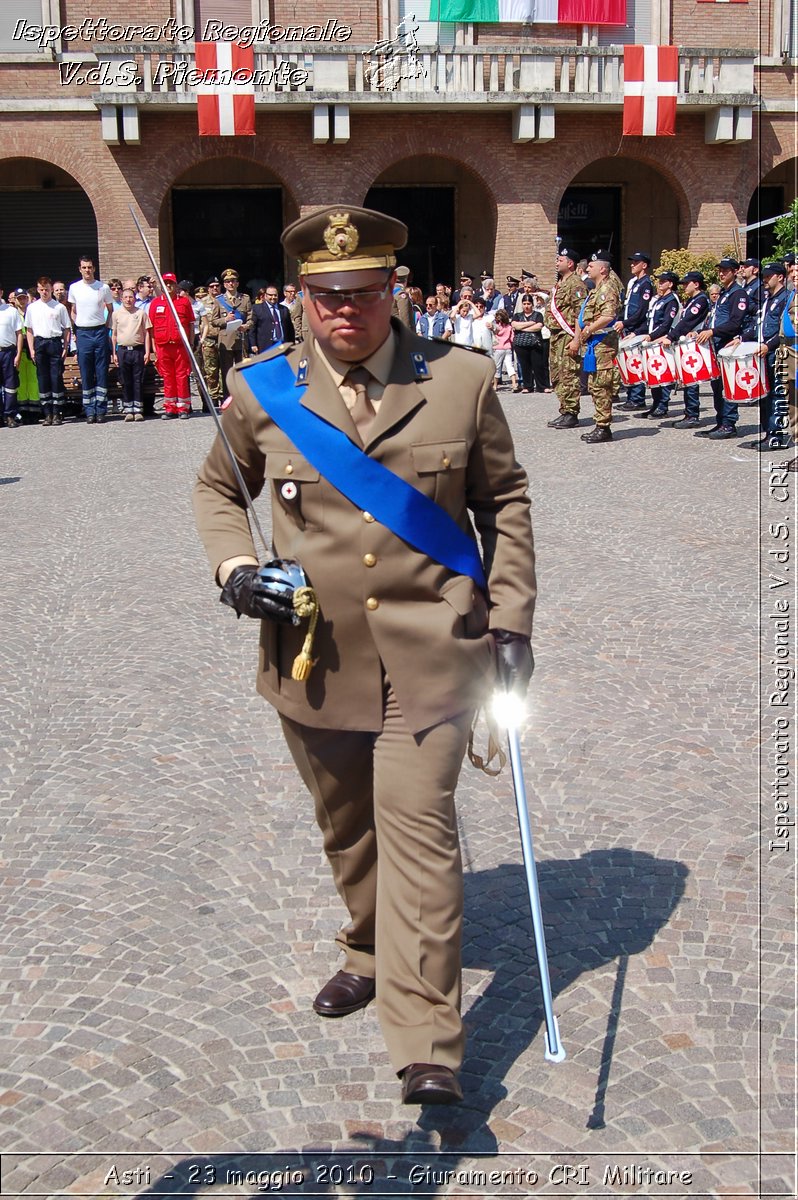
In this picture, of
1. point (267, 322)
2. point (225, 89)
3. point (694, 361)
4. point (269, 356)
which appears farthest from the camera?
point (225, 89)

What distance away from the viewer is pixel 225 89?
26.2 metres

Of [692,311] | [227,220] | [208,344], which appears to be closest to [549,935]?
[692,311]

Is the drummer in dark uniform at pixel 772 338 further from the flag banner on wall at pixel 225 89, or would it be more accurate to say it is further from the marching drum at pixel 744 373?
the flag banner on wall at pixel 225 89

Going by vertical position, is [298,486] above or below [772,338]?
below

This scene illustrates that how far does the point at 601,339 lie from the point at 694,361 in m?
1.09

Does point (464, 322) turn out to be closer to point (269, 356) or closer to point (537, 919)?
point (269, 356)

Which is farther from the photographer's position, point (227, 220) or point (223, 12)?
point (227, 220)

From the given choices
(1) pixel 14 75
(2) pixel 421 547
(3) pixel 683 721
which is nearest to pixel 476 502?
(2) pixel 421 547

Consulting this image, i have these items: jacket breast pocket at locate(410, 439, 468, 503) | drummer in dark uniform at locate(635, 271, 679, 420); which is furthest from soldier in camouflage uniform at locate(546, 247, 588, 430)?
jacket breast pocket at locate(410, 439, 468, 503)

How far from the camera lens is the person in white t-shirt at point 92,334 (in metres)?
18.4

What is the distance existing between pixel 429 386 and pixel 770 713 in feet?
11.0

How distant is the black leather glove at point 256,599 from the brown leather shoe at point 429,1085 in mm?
1103

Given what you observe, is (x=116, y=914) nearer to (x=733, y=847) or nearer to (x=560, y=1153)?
(x=560, y=1153)

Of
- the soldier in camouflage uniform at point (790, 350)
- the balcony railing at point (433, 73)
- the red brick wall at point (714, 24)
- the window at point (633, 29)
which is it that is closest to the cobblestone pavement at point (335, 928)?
the soldier in camouflage uniform at point (790, 350)
